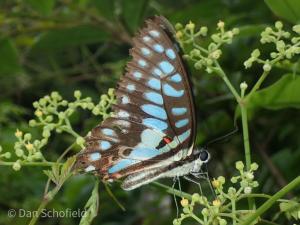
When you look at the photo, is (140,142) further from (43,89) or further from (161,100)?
(43,89)

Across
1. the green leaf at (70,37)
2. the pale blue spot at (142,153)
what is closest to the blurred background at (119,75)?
the green leaf at (70,37)

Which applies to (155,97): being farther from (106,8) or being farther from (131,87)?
(106,8)

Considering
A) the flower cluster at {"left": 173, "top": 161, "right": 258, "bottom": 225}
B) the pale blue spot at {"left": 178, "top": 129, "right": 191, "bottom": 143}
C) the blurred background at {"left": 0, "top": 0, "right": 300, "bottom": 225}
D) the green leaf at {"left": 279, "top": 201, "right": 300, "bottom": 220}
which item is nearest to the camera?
the flower cluster at {"left": 173, "top": 161, "right": 258, "bottom": 225}

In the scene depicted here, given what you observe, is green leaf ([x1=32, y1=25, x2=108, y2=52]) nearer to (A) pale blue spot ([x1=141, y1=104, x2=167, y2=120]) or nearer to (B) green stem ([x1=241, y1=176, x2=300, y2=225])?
(A) pale blue spot ([x1=141, y1=104, x2=167, y2=120])

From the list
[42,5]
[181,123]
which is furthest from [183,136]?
[42,5]

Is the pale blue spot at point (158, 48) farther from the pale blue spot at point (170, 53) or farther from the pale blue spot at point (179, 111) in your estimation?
the pale blue spot at point (179, 111)

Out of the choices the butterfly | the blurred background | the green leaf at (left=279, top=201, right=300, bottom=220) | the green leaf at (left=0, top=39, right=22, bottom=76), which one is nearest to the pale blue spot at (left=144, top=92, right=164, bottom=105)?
the butterfly

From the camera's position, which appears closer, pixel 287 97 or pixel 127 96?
pixel 127 96

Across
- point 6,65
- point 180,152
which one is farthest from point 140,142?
point 6,65

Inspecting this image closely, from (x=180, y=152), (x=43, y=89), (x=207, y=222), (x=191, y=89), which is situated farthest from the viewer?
(x=43, y=89)
